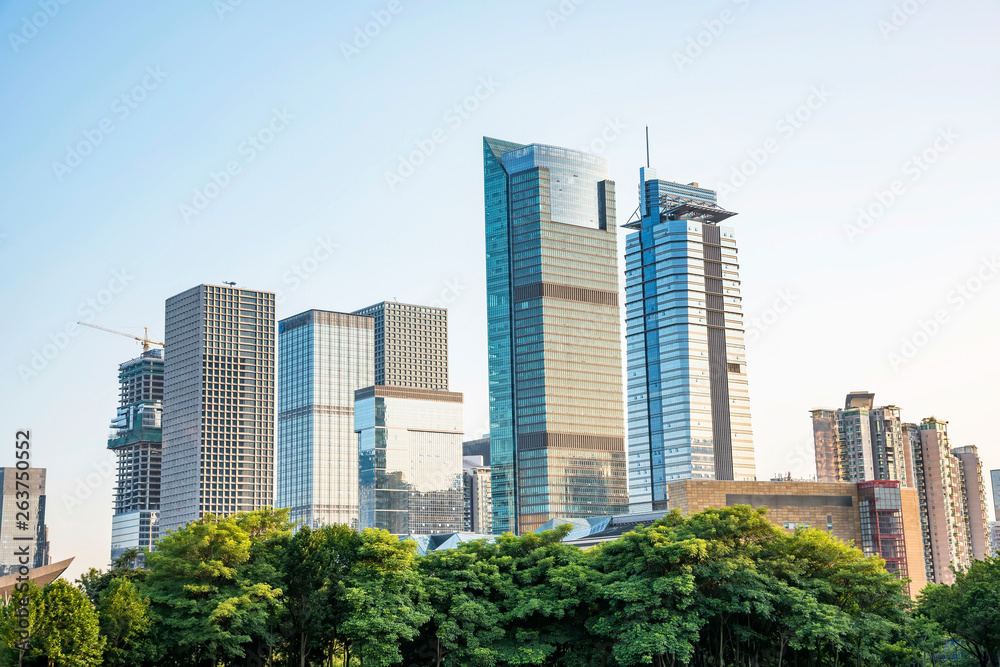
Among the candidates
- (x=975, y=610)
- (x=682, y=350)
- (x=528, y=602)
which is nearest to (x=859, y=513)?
(x=975, y=610)

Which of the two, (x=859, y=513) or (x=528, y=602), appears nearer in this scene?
(x=528, y=602)

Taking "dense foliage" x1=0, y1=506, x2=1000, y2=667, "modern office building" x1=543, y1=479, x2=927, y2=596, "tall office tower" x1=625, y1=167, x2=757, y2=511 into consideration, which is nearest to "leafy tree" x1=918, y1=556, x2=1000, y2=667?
"dense foliage" x1=0, y1=506, x2=1000, y2=667

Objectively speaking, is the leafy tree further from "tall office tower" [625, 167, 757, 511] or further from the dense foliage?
"tall office tower" [625, 167, 757, 511]

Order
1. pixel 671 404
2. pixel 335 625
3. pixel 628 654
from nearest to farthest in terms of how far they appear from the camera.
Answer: pixel 628 654, pixel 335 625, pixel 671 404

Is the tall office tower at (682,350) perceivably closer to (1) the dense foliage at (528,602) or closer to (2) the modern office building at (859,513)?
(2) the modern office building at (859,513)

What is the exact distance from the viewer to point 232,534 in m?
60.3

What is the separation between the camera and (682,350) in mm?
190000

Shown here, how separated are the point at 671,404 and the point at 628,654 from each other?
135907 mm

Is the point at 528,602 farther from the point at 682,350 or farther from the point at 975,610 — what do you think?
the point at 682,350

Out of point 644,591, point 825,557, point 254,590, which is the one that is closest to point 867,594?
point 825,557

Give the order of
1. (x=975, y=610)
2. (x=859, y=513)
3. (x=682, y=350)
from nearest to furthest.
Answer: (x=975, y=610), (x=859, y=513), (x=682, y=350)

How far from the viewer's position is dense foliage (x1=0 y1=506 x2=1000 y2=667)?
57.2 m

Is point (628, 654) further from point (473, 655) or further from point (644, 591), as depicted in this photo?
point (473, 655)

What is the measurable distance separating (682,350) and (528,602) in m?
134
